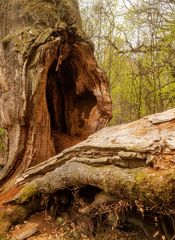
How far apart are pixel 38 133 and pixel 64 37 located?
1.93 metres

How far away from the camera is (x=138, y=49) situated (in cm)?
1491

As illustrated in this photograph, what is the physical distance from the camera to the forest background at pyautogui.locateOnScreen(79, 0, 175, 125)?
45.1ft

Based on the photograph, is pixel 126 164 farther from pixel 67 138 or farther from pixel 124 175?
pixel 67 138

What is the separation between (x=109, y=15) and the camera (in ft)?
53.8

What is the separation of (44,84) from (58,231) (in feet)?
8.53

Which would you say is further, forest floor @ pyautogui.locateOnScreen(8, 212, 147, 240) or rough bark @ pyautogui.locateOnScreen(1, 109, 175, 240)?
forest floor @ pyautogui.locateOnScreen(8, 212, 147, 240)

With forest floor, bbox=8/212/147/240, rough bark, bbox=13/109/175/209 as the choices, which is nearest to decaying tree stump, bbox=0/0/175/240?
rough bark, bbox=13/109/175/209

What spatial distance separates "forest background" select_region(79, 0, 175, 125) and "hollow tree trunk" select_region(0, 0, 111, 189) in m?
7.06

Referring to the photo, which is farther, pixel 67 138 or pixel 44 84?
pixel 67 138

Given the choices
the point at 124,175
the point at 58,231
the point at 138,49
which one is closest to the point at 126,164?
the point at 124,175

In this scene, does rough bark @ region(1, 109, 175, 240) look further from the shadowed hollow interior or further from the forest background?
the forest background

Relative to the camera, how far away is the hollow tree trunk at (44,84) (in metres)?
5.91

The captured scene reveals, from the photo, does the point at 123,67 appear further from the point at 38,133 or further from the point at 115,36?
the point at 38,133

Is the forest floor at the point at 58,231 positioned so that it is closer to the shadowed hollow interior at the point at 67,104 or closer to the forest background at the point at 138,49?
the shadowed hollow interior at the point at 67,104
